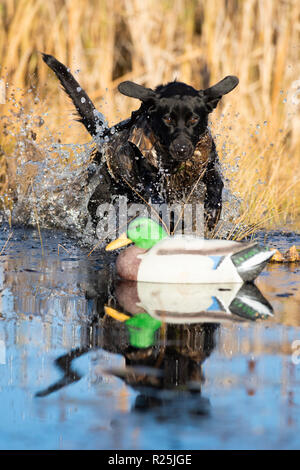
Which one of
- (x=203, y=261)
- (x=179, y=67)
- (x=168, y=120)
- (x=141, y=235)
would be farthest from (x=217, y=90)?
(x=179, y=67)

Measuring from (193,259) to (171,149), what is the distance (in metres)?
1.13

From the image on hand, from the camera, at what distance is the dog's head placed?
4996 mm

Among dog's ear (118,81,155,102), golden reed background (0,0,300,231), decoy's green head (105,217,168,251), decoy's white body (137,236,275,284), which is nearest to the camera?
decoy's white body (137,236,275,284)

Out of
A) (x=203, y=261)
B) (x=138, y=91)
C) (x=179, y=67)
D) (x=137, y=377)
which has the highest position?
(x=179, y=67)

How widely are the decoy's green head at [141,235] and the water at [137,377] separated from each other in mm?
293

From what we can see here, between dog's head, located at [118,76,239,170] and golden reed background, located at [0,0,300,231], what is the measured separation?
92cm

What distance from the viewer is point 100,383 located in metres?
2.66

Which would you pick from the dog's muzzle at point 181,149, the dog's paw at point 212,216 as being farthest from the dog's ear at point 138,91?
the dog's paw at point 212,216

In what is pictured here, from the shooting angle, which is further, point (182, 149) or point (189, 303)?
point (182, 149)

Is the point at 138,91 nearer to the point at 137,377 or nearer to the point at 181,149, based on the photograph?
the point at 181,149

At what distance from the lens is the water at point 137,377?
2273mm

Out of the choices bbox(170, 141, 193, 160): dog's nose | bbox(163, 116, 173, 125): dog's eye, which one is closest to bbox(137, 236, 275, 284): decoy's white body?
bbox(170, 141, 193, 160): dog's nose

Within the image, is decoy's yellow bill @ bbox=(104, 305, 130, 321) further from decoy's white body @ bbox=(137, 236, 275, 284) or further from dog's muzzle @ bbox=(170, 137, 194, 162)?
dog's muzzle @ bbox=(170, 137, 194, 162)

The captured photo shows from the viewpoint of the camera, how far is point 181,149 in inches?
191
